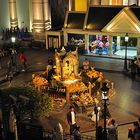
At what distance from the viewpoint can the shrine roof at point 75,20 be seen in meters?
37.8

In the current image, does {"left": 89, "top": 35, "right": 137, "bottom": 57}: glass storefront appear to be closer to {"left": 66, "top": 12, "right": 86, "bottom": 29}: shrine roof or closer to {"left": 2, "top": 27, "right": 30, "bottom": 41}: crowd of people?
{"left": 66, "top": 12, "right": 86, "bottom": 29}: shrine roof

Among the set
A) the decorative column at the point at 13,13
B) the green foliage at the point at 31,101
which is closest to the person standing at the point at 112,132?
the green foliage at the point at 31,101

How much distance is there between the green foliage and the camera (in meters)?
17.9

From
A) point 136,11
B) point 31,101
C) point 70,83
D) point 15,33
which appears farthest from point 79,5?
point 31,101

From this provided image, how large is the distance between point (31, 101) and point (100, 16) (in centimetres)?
2060

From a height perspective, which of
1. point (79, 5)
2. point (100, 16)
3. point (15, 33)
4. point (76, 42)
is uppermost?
point (79, 5)

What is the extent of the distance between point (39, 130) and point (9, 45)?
23.6m

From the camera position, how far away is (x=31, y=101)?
18.0 m

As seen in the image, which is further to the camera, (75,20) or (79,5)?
(79,5)

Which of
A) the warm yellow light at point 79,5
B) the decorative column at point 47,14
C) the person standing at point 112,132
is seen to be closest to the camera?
the person standing at point 112,132

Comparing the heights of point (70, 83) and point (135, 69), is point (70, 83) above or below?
below

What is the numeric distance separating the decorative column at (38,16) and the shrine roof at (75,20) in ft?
16.3

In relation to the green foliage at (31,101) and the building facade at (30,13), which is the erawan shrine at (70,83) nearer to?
the green foliage at (31,101)

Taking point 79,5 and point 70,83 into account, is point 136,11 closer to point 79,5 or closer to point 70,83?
point 70,83
